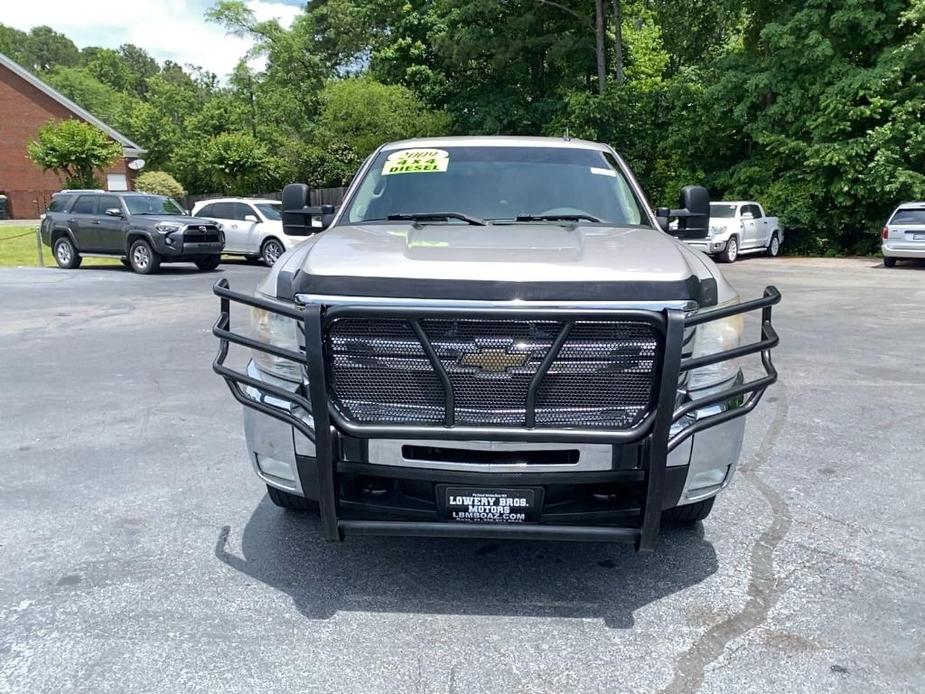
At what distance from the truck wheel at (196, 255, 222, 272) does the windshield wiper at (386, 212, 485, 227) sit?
1495cm

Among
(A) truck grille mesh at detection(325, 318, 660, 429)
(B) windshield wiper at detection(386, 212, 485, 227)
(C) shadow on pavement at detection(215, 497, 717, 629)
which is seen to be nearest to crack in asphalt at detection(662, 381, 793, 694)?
(C) shadow on pavement at detection(215, 497, 717, 629)

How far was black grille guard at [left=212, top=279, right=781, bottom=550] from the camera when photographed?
2.91 m

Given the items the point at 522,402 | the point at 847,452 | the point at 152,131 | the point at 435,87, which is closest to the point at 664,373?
the point at 522,402

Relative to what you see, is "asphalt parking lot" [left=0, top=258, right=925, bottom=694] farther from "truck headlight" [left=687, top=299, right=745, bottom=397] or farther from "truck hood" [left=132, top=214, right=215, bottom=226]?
"truck hood" [left=132, top=214, right=215, bottom=226]

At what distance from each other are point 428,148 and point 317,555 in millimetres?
2643

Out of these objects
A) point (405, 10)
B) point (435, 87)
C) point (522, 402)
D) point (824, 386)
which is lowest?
point (824, 386)

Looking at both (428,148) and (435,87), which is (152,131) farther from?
(428,148)

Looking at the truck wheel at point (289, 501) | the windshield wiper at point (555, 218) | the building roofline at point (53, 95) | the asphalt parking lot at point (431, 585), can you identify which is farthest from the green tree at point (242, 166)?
the truck wheel at point (289, 501)

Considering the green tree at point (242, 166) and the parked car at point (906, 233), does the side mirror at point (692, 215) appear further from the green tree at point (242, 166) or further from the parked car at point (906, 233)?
the green tree at point (242, 166)

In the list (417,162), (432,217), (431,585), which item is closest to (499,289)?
(431,585)

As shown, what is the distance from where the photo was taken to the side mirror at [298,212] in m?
5.09

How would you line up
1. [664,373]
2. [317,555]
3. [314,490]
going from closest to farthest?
[664,373] < [314,490] < [317,555]

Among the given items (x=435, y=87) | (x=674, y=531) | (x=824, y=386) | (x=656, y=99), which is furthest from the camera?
(x=435, y=87)

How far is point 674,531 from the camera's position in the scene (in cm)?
412
